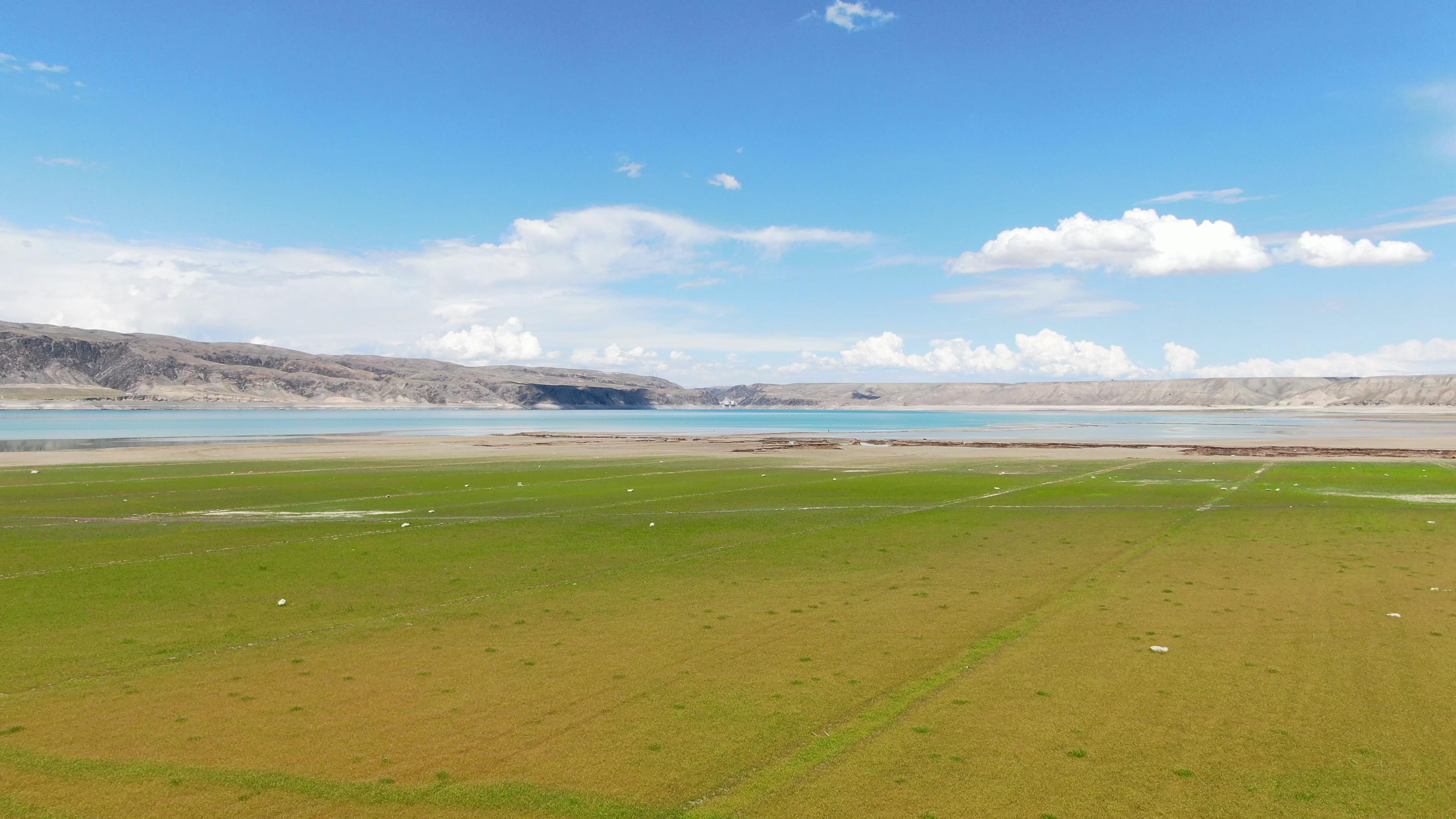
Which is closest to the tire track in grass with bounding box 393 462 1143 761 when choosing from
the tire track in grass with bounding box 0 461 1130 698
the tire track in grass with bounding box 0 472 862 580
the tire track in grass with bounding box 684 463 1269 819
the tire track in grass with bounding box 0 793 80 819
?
the tire track in grass with bounding box 0 461 1130 698

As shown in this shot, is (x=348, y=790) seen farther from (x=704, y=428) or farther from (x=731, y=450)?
(x=704, y=428)

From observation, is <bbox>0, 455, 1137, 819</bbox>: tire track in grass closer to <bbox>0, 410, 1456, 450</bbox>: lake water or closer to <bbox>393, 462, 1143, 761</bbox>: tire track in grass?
<bbox>393, 462, 1143, 761</bbox>: tire track in grass

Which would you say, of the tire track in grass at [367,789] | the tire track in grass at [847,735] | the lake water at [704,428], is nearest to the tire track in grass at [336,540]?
the tire track in grass at [367,789]

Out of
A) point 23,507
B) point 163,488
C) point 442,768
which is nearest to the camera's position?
point 442,768

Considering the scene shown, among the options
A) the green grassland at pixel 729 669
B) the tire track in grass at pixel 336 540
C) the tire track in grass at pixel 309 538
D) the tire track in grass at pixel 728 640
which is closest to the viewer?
the green grassland at pixel 729 669

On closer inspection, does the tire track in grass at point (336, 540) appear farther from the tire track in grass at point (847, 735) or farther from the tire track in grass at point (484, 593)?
the tire track in grass at point (847, 735)

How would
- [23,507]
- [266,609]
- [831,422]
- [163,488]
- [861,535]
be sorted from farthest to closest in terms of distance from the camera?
[831,422] → [163,488] → [23,507] → [861,535] → [266,609]

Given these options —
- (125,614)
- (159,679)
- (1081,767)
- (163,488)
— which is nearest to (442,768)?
(159,679)

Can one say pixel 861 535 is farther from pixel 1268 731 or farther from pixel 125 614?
pixel 125 614
